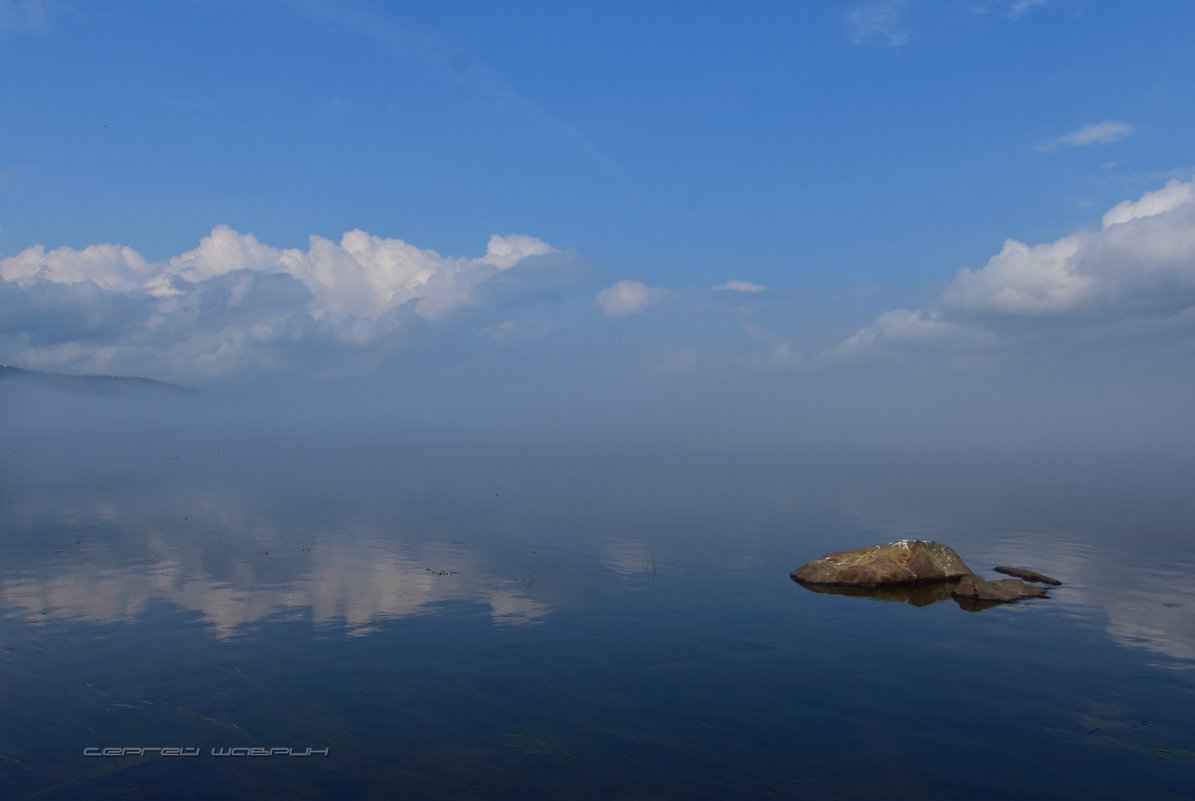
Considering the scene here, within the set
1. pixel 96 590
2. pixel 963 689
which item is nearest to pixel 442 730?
pixel 963 689

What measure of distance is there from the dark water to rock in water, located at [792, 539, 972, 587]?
234cm

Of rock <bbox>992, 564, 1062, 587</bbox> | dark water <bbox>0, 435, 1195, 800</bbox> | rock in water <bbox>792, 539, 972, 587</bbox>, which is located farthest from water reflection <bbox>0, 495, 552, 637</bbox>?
rock <bbox>992, 564, 1062, 587</bbox>

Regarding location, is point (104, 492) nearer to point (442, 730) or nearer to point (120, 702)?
point (120, 702)

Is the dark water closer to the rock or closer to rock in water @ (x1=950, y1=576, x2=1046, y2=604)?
rock in water @ (x1=950, y1=576, x2=1046, y2=604)

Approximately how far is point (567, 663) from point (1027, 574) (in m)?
31.4

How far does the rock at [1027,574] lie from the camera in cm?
4447

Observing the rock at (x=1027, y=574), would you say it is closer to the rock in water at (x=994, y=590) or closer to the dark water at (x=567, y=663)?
the dark water at (x=567, y=663)

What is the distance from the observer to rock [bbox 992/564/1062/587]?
44.5 meters

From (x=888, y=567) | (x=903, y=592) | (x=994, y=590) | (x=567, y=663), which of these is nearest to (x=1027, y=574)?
(x=994, y=590)

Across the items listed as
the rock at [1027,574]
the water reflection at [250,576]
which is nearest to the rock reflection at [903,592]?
the rock at [1027,574]

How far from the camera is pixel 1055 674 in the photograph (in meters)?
28.6

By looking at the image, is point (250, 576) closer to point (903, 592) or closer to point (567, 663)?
point (567, 663)

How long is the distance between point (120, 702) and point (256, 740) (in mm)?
5700

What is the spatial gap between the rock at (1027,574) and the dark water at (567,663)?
165 centimetres
